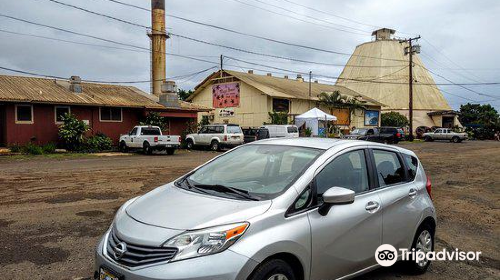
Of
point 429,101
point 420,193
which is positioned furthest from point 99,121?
point 429,101

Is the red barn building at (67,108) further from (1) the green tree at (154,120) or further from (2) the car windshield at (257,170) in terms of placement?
(2) the car windshield at (257,170)

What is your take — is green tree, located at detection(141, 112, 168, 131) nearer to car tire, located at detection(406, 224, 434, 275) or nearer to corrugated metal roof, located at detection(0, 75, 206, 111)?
corrugated metal roof, located at detection(0, 75, 206, 111)

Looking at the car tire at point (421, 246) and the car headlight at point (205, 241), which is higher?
the car headlight at point (205, 241)

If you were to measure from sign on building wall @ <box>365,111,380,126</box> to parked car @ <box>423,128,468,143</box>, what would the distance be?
23.1ft

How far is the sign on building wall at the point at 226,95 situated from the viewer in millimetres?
40875

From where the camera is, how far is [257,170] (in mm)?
4125

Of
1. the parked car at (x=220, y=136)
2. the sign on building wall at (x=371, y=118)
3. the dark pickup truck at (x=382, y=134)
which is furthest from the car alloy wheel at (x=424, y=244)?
the sign on building wall at (x=371, y=118)

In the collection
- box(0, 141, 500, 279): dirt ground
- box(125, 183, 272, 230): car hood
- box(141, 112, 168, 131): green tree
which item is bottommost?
box(0, 141, 500, 279): dirt ground

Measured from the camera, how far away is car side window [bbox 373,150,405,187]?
4.36 m

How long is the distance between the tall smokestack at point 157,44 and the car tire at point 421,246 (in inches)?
1370

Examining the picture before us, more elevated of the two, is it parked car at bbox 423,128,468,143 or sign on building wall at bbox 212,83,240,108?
sign on building wall at bbox 212,83,240,108

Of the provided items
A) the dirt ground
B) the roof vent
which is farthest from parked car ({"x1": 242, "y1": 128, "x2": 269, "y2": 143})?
the dirt ground

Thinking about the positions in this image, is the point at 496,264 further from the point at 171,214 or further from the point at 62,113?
the point at 62,113

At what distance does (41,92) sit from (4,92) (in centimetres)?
229
